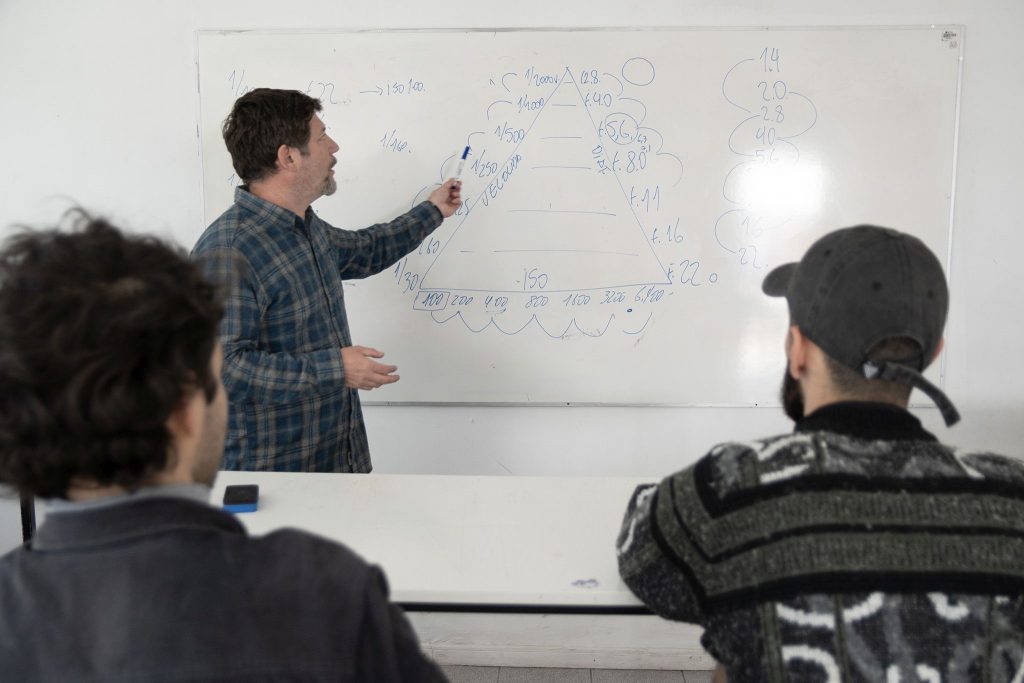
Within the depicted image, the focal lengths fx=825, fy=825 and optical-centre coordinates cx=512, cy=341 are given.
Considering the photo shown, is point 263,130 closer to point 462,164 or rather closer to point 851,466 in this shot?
point 462,164

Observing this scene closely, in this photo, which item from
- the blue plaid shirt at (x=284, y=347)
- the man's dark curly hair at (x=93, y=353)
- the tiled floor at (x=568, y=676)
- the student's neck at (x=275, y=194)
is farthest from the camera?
the tiled floor at (x=568, y=676)

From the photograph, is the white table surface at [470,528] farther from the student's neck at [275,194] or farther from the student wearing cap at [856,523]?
the student's neck at [275,194]

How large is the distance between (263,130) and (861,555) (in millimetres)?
1811

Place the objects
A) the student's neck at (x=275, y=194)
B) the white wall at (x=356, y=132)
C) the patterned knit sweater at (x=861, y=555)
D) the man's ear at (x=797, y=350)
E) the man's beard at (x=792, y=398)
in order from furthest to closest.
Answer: the white wall at (x=356, y=132) < the student's neck at (x=275, y=194) < the man's beard at (x=792, y=398) < the man's ear at (x=797, y=350) < the patterned knit sweater at (x=861, y=555)

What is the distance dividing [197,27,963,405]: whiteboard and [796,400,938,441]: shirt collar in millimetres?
1735

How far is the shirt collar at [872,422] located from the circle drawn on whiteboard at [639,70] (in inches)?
73.1

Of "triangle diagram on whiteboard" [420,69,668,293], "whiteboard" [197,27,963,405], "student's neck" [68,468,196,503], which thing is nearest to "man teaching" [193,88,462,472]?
"whiteboard" [197,27,963,405]

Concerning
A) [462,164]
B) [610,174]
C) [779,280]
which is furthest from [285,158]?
[779,280]

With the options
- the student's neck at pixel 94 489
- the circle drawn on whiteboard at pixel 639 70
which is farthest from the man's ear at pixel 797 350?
the circle drawn on whiteboard at pixel 639 70

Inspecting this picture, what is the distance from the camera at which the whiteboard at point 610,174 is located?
2.64 meters

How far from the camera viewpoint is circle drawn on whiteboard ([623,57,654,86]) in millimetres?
2648

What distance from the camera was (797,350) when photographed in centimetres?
112

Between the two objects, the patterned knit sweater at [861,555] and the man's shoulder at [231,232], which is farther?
the man's shoulder at [231,232]

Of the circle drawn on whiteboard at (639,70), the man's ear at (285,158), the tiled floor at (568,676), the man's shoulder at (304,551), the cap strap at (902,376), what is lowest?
the tiled floor at (568,676)
